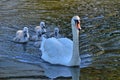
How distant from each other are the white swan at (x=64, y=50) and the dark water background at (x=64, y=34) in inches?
7.1

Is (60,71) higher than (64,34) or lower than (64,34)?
lower

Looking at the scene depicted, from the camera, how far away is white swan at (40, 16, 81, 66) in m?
11.7

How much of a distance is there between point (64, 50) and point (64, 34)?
2.23m

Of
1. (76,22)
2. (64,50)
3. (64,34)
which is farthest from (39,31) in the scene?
(76,22)

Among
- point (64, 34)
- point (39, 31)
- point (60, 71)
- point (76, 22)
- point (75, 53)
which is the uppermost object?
point (76, 22)

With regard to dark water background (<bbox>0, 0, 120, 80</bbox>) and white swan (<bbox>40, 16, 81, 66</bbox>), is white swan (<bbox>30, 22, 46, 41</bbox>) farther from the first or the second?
white swan (<bbox>40, 16, 81, 66</bbox>)

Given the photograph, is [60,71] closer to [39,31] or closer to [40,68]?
[40,68]

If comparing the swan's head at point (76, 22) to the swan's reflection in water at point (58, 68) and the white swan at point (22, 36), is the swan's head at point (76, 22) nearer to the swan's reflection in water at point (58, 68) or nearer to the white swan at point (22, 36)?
the swan's reflection in water at point (58, 68)

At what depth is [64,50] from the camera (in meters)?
12.1

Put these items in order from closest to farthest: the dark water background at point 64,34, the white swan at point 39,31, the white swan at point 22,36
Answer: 1. the dark water background at point 64,34
2. the white swan at point 22,36
3. the white swan at point 39,31

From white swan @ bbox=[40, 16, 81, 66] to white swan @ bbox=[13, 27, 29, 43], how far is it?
4.65 feet

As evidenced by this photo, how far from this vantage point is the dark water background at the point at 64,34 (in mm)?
11086

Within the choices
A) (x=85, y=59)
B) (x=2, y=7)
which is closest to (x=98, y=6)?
(x=2, y=7)

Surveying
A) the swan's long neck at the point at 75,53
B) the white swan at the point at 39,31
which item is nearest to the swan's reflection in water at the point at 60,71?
the swan's long neck at the point at 75,53
